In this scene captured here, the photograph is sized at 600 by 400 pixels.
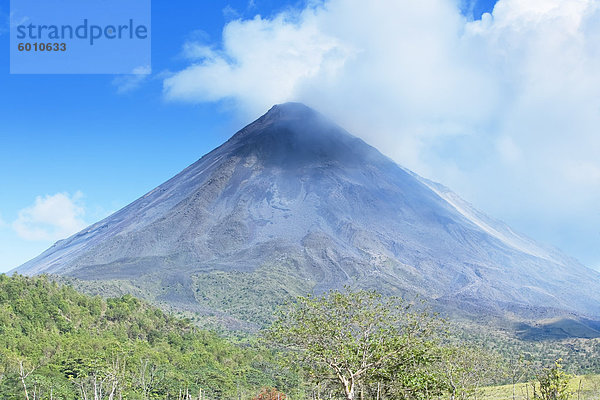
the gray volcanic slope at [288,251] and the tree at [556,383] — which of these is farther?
the gray volcanic slope at [288,251]

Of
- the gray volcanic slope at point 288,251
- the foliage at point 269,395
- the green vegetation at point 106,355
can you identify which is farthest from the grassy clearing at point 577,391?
the gray volcanic slope at point 288,251

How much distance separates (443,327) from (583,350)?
280 feet

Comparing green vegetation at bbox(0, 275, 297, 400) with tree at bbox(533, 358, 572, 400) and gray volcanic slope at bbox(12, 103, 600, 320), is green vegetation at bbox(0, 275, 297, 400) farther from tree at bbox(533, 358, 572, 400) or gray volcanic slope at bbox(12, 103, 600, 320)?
gray volcanic slope at bbox(12, 103, 600, 320)

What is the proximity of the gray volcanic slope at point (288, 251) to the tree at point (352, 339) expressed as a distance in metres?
102

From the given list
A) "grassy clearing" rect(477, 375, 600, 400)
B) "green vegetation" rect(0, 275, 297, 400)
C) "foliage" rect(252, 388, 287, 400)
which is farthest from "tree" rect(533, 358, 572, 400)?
"foliage" rect(252, 388, 287, 400)

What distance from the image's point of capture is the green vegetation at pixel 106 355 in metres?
36.6

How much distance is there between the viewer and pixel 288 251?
153m

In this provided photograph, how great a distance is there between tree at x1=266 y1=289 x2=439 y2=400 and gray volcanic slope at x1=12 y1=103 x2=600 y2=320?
102 m

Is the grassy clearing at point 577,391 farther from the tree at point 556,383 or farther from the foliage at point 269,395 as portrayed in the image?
the tree at point 556,383

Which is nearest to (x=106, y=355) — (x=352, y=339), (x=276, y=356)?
(x=276, y=356)

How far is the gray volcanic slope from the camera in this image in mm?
135250

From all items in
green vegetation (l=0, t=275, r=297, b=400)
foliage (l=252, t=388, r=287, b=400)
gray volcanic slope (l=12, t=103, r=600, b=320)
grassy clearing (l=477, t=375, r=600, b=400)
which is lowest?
grassy clearing (l=477, t=375, r=600, b=400)

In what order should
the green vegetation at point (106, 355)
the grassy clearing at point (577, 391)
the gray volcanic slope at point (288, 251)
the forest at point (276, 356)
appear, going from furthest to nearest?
the gray volcanic slope at point (288, 251)
the grassy clearing at point (577, 391)
the green vegetation at point (106, 355)
the forest at point (276, 356)

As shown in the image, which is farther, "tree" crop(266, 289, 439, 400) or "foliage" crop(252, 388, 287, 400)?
"foliage" crop(252, 388, 287, 400)
